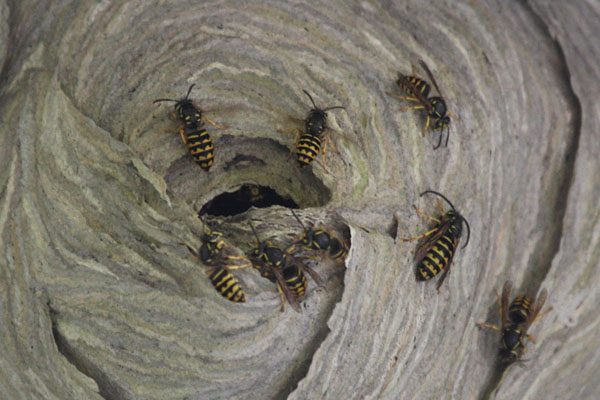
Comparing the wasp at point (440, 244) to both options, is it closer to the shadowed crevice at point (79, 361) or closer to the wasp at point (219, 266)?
the wasp at point (219, 266)

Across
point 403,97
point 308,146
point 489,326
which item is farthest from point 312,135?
point 489,326

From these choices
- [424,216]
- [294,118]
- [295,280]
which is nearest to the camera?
[295,280]

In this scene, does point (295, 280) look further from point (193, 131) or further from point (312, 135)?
point (193, 131)

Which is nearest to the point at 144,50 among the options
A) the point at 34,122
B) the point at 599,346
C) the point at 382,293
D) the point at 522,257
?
the point at 34,122

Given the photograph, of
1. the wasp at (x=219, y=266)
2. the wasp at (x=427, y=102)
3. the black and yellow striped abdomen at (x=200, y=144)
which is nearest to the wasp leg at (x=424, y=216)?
the wasp at (x=427, y=102)

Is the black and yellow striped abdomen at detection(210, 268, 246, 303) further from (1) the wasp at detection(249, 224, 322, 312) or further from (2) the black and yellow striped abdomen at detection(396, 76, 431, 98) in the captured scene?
(2) the black and yellow striped abdomen at detection(396, 76, 431, 98)

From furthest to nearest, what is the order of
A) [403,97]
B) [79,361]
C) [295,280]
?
[403,97] < [295,280] < [79,361]
